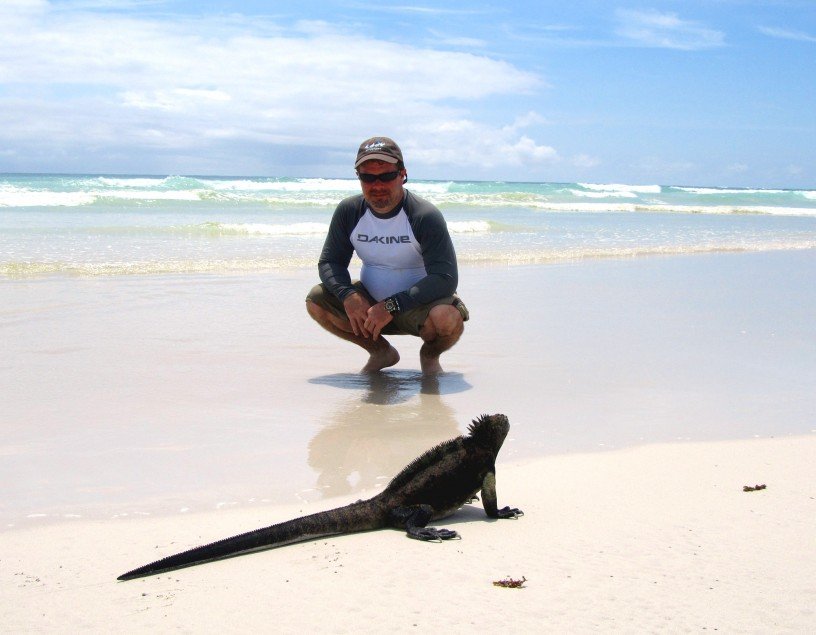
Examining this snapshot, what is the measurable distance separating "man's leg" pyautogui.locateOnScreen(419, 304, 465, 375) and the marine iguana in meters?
2.16

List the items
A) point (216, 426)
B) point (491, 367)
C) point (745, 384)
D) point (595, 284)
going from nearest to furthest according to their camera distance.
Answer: point (216, 426) < point (745, 384) < point (491, 367) < point (595, 284)

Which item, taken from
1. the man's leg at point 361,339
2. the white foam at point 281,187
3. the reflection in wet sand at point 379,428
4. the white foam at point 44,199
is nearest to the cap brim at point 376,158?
the man's leg at point 361,339

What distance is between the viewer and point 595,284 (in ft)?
34.3

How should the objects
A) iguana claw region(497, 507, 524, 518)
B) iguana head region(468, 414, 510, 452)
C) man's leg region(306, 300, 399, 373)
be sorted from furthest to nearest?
man's leg region(306, 300, 399, 373) → iguana head region(468, 414, 510, 452) → iguana claw region(497, 507, 524, 518)

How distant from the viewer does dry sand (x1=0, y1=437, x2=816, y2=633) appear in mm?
2320

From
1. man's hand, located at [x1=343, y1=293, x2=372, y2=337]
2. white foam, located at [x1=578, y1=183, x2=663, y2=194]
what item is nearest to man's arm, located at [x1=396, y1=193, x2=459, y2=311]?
man's hand, located at [x1=343, y1=293, x2=372, y2=337]

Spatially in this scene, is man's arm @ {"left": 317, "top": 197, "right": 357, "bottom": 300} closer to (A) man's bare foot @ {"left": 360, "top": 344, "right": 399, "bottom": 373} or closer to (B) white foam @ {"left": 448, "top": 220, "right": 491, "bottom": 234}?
(A) man's bare foot @ {"left": 360, "top": 344, "right": 399, "bottom": 373}

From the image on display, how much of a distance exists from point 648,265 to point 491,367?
743 cm

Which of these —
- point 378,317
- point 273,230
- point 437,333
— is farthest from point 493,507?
point 273,230

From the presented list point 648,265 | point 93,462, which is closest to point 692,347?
point 93,462

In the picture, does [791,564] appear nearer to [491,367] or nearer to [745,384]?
[745,384]

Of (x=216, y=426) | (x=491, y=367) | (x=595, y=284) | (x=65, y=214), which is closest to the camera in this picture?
(x=216, y=426)

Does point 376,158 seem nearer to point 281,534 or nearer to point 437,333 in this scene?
point 437,333

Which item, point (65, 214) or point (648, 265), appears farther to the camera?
point (65, 214)
